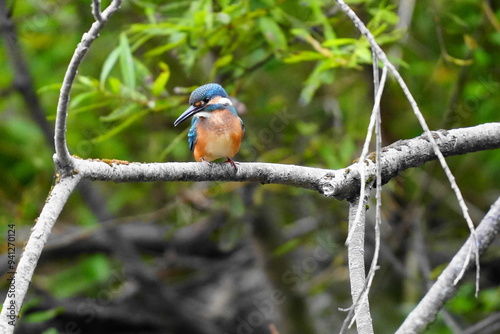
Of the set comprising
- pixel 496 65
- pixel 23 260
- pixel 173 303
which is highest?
pixel 23 260

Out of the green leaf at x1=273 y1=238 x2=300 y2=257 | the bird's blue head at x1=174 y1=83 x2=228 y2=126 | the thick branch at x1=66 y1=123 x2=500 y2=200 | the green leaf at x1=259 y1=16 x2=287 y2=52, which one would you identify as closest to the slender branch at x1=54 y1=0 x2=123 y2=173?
the thick branch at x1=66 y1=123 x2=500 y2=200

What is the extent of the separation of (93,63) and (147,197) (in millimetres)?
1273

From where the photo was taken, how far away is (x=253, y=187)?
466 centimetres

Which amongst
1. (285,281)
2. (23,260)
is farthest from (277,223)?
(23,260)

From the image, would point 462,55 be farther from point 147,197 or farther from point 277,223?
point 147,197

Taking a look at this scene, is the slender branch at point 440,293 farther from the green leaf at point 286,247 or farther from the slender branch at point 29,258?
the green leaf at point 286,247

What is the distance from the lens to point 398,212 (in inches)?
196

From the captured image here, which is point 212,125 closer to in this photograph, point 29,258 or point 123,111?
point 123,111

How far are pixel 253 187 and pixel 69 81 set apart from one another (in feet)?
10.3

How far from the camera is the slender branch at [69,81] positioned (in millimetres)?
1523

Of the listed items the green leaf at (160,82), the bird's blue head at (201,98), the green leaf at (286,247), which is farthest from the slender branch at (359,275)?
the green leaf at (286,247)

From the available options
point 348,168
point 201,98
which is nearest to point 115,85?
point 201,98

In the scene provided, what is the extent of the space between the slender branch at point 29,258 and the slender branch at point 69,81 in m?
0.07

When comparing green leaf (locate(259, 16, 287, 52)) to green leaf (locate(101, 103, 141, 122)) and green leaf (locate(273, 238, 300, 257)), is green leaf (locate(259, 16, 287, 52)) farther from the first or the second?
green leaf (locate(273, 238, 300, 257))
